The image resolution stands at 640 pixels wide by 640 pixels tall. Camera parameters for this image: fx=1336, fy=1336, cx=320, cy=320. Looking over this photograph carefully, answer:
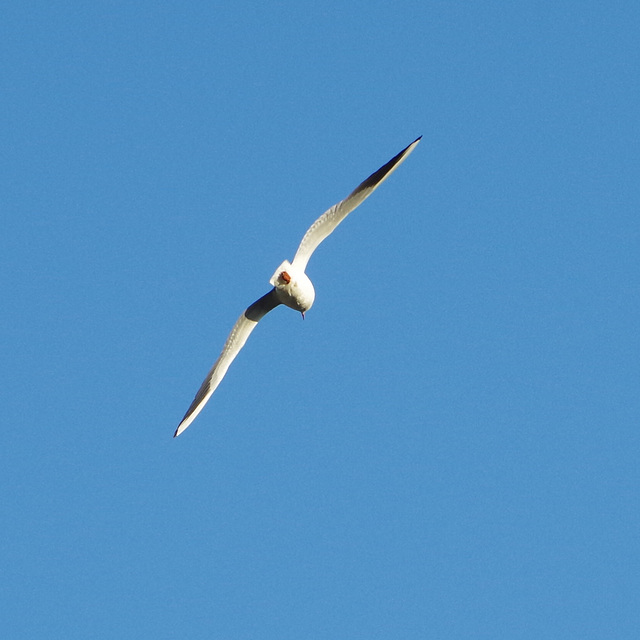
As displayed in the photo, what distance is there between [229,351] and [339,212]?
418cm

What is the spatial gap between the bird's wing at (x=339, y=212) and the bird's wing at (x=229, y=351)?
1.65 m

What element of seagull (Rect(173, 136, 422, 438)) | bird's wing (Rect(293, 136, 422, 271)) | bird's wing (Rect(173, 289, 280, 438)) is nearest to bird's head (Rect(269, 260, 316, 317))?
seagull (Rect(173, 136, 422, 438))

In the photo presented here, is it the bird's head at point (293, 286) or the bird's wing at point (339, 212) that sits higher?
the bird's wing at point (339, 212)

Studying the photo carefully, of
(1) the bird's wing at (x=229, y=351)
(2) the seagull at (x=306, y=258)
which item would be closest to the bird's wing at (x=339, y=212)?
(2) the seagull at (x=306, y=258)

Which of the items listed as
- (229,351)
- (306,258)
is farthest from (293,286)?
(229,351)

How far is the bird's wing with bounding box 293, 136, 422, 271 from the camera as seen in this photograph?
83.2 feet

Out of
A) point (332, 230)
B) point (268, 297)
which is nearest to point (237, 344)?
point (268, 297)

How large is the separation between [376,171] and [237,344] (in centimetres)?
500

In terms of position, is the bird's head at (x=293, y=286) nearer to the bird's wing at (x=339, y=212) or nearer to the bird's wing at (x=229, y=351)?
the bird's wing at (x=339, y=212)

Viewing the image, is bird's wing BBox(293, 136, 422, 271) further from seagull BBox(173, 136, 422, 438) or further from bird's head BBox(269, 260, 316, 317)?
bird's head BBox(269, 260, 316, 317)

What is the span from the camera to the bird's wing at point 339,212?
83.2ft

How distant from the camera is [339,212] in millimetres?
25766

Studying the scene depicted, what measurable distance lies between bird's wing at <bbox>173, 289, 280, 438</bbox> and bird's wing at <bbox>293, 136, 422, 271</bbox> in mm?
1653

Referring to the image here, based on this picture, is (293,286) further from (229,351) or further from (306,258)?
(229,351)
